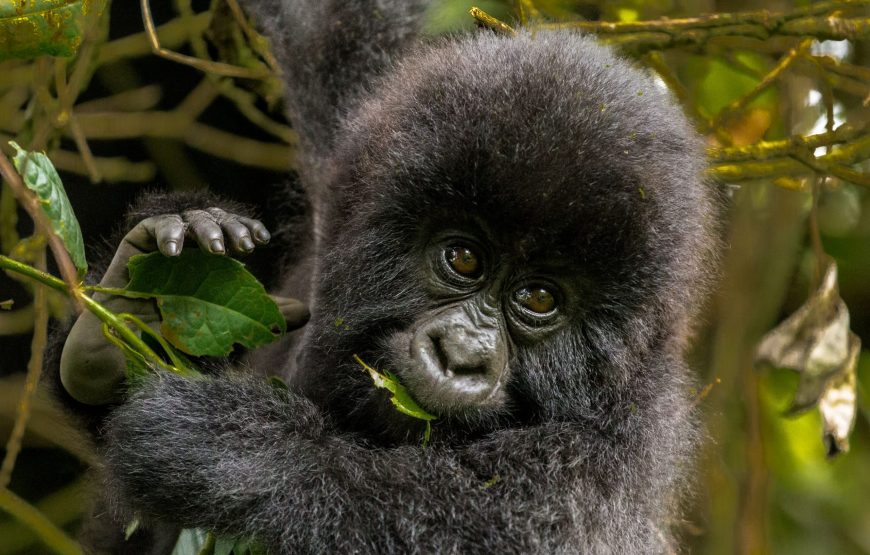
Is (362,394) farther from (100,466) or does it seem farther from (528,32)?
(528,32)

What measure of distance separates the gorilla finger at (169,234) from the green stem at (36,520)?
1068 millimetres

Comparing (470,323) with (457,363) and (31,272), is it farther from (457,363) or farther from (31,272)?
(31,272)

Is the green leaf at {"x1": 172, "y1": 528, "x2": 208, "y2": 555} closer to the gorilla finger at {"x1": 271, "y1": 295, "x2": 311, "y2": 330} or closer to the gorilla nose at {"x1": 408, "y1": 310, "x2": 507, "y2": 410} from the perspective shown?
the gorilla finger at {"x1": 271, "y1": 295, "x2": 311, "y2": 330}

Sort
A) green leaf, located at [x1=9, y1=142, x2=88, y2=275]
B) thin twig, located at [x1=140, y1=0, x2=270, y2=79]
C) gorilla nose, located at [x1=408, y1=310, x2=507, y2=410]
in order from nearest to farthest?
1. green leaf, located at [x1=9, y1=142, x2=88, y2=275]
2. gorilla nose, located at [x1=408, y1=310, x2=507, y2=410]
3. thin twig, located at [x1=140, y1=0, x2=270, y2=79]

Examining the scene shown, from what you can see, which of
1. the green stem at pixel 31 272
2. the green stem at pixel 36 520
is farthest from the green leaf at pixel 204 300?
the green stem at pixel 36 520

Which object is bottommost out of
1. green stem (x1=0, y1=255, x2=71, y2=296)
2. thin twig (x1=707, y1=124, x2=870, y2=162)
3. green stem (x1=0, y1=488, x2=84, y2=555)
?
green stem (x1=0, y1=488, x2=84, y2=555)

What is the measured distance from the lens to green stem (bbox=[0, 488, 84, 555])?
2979 millimetres

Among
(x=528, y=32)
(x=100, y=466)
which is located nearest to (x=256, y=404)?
(x=100, y=466)

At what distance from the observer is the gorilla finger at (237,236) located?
2.39 metres

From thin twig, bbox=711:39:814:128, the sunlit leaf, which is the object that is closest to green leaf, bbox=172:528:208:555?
the sunlit leaf

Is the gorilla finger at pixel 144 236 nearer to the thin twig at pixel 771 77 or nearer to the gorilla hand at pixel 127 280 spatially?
the gorilla hand at pixel 127 280

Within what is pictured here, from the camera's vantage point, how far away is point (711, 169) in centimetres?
302

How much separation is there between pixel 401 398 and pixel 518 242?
508mm

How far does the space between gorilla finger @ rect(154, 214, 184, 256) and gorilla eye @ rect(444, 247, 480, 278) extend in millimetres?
694
